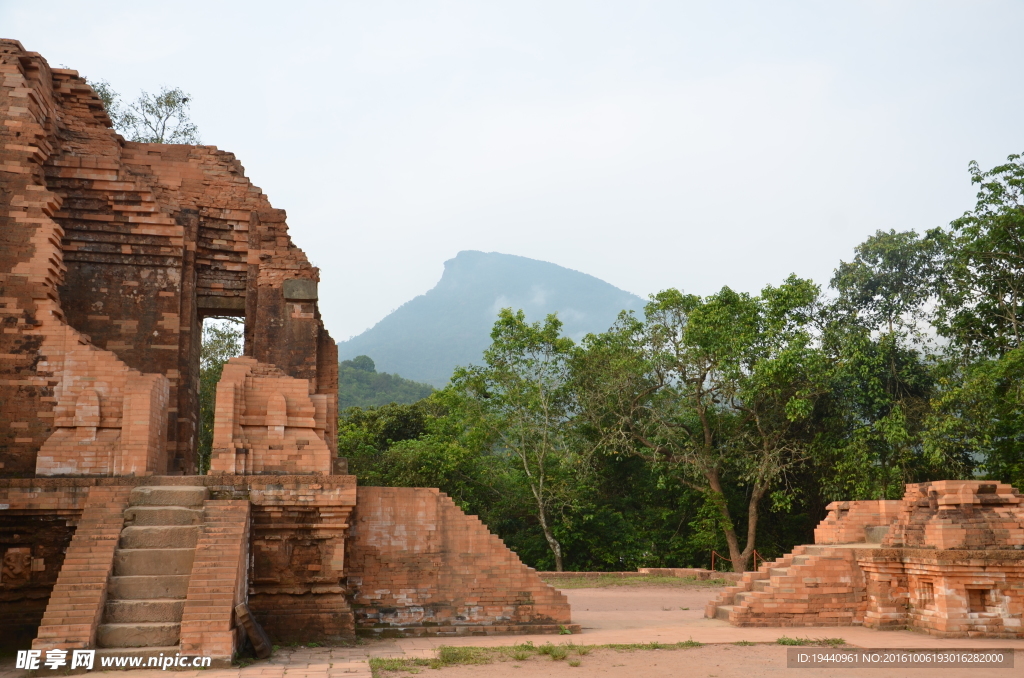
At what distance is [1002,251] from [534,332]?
1160 cm

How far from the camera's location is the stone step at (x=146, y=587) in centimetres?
770

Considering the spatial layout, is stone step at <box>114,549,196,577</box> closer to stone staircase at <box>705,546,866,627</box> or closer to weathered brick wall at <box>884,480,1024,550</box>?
stone staircase at <box>705,546,866,627</box>

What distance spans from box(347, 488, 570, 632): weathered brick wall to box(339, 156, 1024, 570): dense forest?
11.4 m

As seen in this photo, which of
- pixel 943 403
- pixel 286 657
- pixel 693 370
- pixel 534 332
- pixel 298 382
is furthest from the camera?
pixel 534 332

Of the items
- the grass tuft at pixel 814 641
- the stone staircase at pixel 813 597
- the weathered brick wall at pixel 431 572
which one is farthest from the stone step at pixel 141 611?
the stone staircase at pixel 813 597

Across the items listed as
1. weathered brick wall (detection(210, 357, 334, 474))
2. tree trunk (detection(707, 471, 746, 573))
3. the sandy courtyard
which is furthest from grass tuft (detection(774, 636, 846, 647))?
tree trunk (detection(707, 471, 746, 573))

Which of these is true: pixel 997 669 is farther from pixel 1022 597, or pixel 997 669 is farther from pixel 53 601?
pixel 53 601

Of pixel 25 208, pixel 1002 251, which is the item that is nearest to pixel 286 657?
pixel 25 208

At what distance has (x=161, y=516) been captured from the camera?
852cm

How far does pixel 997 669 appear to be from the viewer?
827 cm

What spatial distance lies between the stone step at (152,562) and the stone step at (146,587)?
0.46ft

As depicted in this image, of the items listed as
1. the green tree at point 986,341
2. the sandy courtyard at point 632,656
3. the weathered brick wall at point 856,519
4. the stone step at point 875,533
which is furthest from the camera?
the green tree at point 986,341

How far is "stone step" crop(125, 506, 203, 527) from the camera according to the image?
27.7 ft

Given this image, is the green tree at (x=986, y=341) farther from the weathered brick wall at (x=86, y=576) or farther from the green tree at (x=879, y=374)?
the weathered brick wall at (x=86, y=576)
